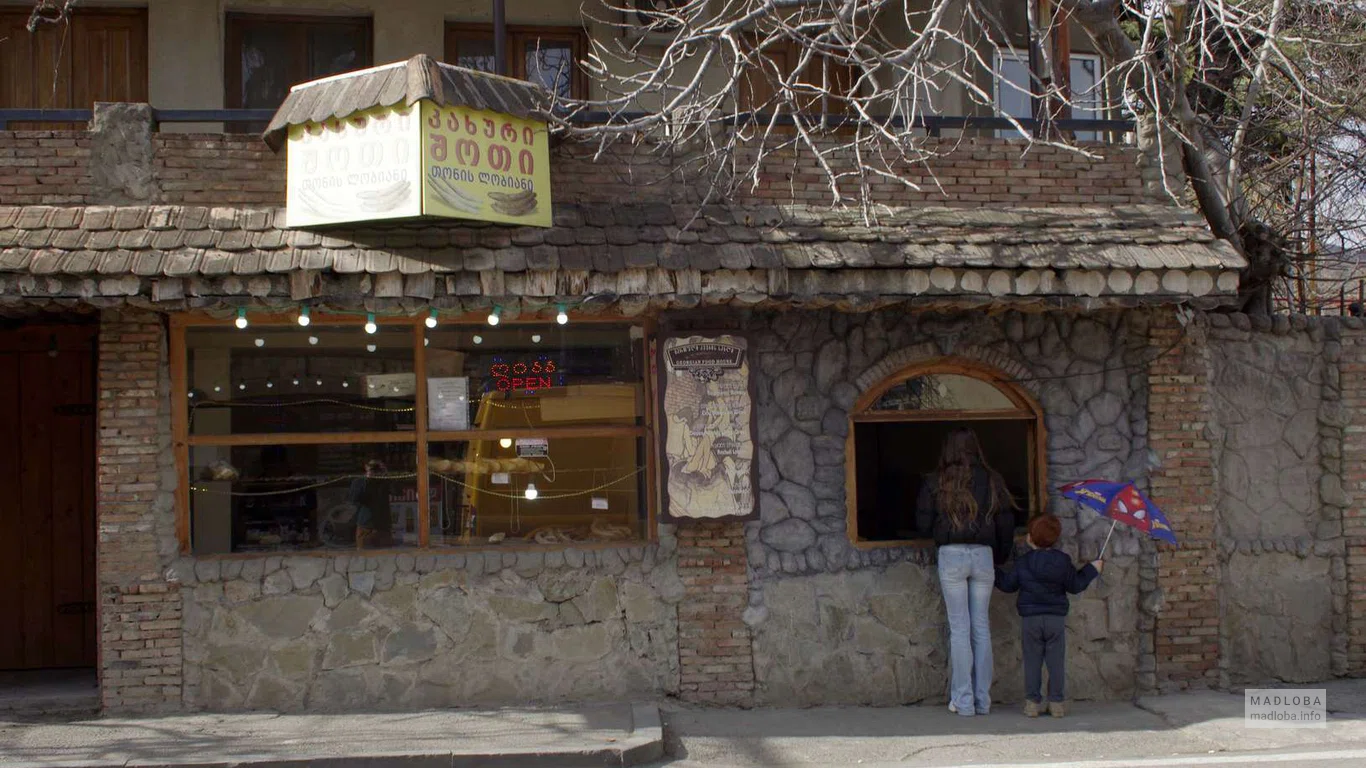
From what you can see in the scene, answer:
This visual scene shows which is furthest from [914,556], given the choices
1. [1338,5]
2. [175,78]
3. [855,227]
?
[175,78]

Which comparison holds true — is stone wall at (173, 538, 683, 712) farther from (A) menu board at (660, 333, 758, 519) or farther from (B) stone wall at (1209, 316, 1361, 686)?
(B) stone wall at (1209, 316, 1361, 686)

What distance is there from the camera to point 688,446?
330 inches

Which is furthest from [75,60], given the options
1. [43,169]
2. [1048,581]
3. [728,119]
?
[1048,581]

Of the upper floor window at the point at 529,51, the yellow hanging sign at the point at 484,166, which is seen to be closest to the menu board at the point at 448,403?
the yellow hanging sign at the point at 484,166

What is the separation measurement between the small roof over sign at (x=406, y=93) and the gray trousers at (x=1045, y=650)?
4913mm

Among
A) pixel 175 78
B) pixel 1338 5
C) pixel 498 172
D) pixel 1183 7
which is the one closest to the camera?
pixel 498 172

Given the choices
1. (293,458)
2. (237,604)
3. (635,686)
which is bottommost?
(635,686)

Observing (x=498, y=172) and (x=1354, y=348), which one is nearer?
(x=498, y=172)

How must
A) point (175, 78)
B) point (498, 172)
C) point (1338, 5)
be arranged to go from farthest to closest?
point (175, 78) → point (1338, 5) → point (498, 172)

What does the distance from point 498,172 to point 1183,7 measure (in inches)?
214

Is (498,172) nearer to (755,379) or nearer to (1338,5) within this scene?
(755,379)

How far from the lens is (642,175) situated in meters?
8.77

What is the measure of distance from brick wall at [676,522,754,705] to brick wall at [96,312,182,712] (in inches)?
138

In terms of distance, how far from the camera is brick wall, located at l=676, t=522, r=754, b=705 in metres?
8.50
